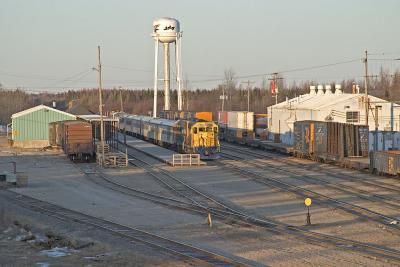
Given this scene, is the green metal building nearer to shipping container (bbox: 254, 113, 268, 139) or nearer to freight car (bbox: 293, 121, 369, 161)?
shipping container (bbox: 254, 113, 268, 139)

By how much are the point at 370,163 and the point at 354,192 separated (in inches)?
335

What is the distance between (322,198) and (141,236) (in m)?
11.6

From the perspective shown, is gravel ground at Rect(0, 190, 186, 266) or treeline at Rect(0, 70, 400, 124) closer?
gravel ground at Rect(0, 190, 186, 266)

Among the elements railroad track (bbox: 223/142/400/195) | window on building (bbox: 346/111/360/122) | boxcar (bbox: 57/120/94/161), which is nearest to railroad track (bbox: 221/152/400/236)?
railroad track (bbox: 223/142/400/195)

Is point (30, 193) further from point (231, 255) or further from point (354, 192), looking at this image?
point (231, 255)

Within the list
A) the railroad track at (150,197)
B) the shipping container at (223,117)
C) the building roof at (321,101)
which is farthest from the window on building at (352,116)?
the railroad track at (150,197)

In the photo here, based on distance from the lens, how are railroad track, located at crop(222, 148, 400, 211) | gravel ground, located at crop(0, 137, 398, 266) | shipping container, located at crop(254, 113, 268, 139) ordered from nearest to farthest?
1. gravel ground, located at crop(0, 137, 398, 266)
2. railroad track, located at crop(222, 148, 400, 211)
3. shipping container, located at crop(254, 113, 268, 139)

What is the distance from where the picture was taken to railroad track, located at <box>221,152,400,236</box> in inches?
921

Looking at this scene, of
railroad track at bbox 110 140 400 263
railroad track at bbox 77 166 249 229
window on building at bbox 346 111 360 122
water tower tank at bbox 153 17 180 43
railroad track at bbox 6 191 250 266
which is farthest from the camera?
water tower tank at bbox 153 17 180 43

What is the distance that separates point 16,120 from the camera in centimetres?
6462

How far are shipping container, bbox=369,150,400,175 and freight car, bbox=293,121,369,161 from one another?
5436 millimetres

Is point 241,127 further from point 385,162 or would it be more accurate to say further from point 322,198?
point 322,198

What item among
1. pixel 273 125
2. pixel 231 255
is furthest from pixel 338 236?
pixel 273 125

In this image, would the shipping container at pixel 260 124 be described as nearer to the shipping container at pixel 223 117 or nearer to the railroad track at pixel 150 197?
the shipping container at pixel 223 117
